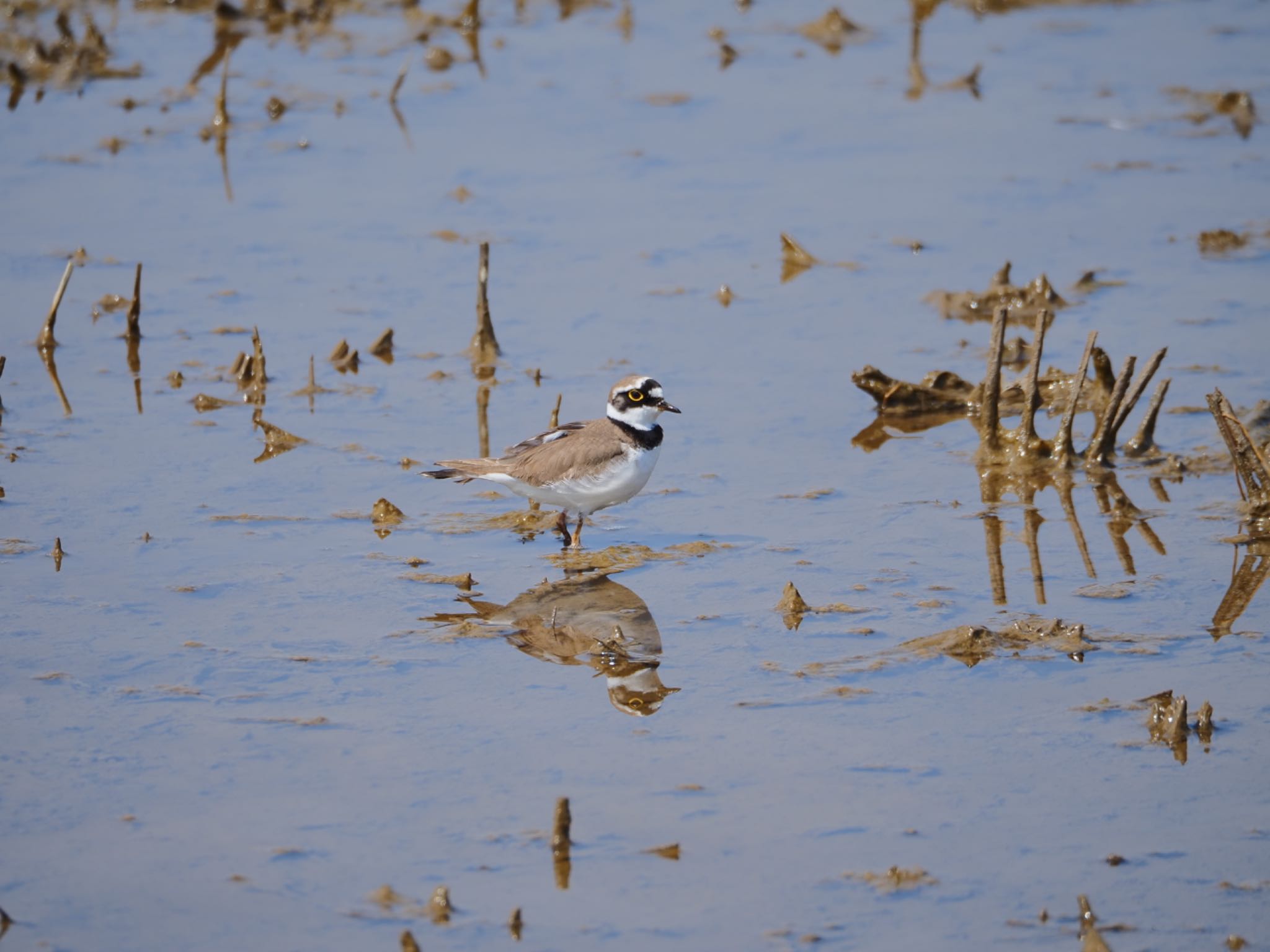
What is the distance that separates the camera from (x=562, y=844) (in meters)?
6.97

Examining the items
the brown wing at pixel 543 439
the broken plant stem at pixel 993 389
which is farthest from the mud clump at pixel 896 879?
the broken plant stem at pixel 993 389

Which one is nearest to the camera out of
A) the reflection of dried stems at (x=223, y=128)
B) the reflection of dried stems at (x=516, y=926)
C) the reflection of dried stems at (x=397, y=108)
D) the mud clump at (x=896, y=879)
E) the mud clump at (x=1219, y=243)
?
the reflection of dried stems at (x=516, y=926)

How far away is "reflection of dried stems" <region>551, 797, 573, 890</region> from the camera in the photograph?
270 inches

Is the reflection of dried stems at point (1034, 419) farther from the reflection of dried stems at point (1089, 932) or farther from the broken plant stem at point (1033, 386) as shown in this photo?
the reflection of dried stems at point (1089, 932)

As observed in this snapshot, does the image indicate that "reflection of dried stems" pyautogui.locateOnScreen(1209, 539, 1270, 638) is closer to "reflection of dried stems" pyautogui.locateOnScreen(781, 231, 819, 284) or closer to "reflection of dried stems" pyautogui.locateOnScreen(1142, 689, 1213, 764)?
"reflection of dried stems" pyautogui.locateOnScreen(1142, 689, 1213, 764)

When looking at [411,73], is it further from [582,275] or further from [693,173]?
[582,275]

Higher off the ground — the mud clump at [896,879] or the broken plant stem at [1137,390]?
the broken plant stem at [1137,390]

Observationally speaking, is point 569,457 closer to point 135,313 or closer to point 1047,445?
point 1047,445

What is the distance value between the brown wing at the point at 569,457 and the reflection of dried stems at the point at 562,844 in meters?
3.47

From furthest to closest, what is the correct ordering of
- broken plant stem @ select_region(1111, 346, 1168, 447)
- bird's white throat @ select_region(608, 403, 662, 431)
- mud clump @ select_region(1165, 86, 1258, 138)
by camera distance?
mud clump @ select_region(1165, 86, 1258, 138), broken plant stem @ select_region(1111, 346, 1168, 447), bird's white throat @ select_region(608, 403, 662, 431)

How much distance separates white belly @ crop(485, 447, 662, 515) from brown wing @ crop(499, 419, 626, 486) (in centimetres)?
4

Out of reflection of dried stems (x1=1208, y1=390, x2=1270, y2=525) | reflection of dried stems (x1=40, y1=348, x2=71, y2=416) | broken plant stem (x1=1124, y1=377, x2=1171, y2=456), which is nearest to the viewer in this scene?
reflection of dried stems (x1=1208, y1=390, x2=1270, y2=525)

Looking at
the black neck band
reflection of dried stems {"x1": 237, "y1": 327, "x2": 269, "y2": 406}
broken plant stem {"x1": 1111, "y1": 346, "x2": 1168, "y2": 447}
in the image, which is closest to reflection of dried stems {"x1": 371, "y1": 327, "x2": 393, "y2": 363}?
reflection of dried stems {"x1": 237, "y1": 327, "x2": 269, "y2": 406}

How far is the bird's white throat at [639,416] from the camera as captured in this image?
10539mm
